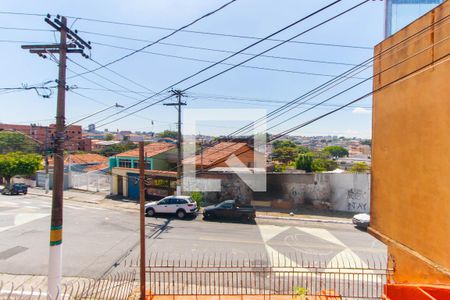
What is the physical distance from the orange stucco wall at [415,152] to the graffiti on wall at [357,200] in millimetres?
13234

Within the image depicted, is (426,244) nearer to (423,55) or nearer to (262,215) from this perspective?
(423,55)

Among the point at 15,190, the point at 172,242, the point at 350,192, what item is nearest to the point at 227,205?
the point at 172,242

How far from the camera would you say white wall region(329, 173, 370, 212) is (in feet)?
57.7

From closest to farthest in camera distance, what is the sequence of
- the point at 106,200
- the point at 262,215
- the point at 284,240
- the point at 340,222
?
the point at 284,240 → the point at 340,222 → the point at 262,215 → the point at 106,200

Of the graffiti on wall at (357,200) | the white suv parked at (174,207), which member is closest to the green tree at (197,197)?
the white suv parked at (174,207)

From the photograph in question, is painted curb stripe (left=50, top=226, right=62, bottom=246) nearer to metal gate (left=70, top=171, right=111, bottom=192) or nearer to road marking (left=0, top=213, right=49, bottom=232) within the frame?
road marking (left=0, top=213, right=49, bottom=232)

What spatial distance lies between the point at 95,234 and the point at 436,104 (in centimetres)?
1428

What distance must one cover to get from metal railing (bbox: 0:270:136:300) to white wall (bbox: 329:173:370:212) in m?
14.7

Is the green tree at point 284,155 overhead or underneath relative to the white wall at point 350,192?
overhead

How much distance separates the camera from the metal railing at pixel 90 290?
7297 millimetres

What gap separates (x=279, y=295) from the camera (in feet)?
24.7

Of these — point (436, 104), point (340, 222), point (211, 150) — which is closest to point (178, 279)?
point (436, 104)

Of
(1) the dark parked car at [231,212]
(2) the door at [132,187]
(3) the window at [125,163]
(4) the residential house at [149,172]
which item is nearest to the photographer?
(1) the dark parked car at [231,212]

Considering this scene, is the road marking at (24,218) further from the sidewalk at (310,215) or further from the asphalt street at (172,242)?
the sidewalk at (310,215)
